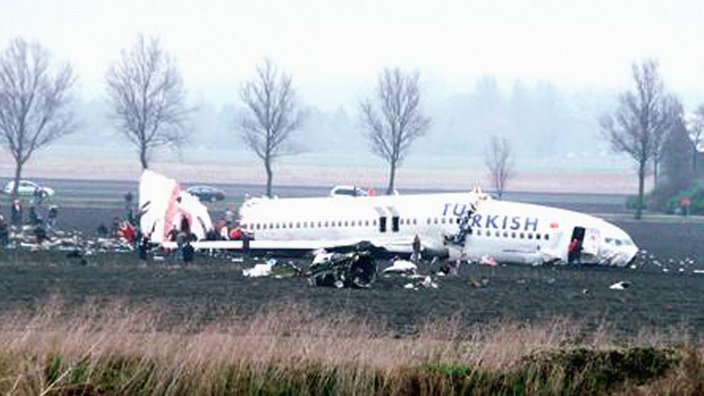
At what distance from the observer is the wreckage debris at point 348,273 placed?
53.4m

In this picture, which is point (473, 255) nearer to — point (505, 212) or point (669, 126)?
point (505, 212)

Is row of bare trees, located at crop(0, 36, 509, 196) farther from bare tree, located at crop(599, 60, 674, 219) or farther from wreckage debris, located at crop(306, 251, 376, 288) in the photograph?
wreckage debris, located at crop(306, 251, 376, 288)

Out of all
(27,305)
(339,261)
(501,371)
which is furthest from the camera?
(339,261)

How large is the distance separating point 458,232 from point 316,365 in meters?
36.5

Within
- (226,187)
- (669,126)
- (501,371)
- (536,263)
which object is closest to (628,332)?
(501,371)

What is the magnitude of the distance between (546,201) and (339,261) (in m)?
80.0

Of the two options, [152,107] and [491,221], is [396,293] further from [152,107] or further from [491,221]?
[152,107]

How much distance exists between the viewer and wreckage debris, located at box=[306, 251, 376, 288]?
53406mm

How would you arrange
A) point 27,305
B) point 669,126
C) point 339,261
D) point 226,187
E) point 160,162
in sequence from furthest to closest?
point 160,162, point 226,187, point 669,126, point 339,261, point 27,305

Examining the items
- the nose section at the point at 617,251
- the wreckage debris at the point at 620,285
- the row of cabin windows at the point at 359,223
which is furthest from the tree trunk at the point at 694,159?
the wreckage debris at the point at 620,285

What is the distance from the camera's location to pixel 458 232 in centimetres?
6744

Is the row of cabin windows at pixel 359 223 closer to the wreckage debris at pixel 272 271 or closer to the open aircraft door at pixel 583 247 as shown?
the open aircraft door at pixel 583 247

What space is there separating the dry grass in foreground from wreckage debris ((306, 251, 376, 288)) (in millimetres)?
17730

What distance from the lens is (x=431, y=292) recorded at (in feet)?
172
